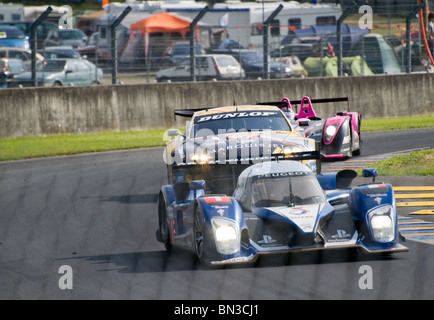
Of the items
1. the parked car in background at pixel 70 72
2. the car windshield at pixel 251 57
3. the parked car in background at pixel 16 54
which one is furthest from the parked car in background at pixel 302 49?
the parked car in background at pixel 16 54

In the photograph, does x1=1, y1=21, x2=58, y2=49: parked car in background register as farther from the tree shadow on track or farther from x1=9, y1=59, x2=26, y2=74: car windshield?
the tree shadow on track

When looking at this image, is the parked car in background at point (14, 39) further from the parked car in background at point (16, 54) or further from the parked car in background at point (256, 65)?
the parked car in background at point (256, 65)

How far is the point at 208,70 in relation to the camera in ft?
85.7

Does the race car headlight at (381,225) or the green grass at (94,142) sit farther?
the green grass at (94,142)

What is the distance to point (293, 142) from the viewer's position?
1275cm

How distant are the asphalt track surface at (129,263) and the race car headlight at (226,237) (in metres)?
0.21

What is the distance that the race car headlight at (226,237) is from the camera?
29.0 feet

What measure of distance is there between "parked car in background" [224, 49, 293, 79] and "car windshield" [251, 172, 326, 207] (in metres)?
17.0

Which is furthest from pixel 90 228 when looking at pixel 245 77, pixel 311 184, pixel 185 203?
pixel 245 77

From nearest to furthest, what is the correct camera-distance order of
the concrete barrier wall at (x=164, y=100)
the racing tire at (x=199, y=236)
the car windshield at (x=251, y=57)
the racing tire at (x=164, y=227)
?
the racing tire at (x=199, y=236) → the racing tire at (x=164, y=227) → the concrete barrier wall at (x=164, y=100) → the car windshield at (x=251, y=57)

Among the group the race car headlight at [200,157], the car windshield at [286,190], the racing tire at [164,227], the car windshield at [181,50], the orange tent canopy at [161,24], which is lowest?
the racing tire at [164,227]

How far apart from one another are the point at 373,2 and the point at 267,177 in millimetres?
28115

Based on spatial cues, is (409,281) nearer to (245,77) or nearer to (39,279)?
(39,279)

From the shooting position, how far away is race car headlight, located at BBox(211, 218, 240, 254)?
884cm
